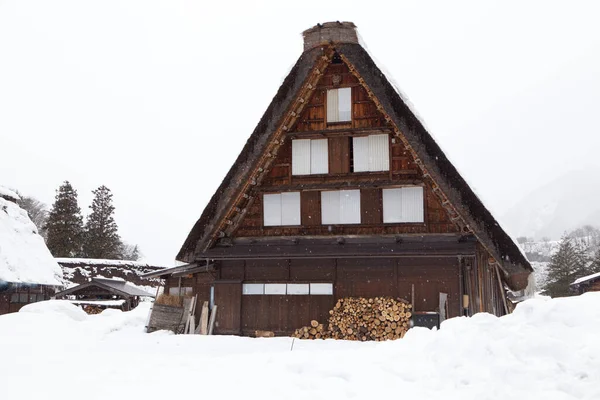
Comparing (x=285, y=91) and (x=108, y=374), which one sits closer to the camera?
(x=108, y=374)

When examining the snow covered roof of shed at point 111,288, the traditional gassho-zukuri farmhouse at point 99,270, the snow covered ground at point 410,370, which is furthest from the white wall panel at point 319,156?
the traditional gassho-zukuri farmhouse at point 99,270

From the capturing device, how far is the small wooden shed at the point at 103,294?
33469mm

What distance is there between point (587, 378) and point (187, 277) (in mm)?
15264

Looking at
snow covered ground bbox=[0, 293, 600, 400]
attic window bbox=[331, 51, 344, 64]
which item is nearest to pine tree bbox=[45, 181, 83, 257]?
attic window bbox=[331, 51, 344, 64]

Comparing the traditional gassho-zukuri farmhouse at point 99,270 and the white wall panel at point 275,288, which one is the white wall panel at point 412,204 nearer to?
the white wall panel at point 275,288

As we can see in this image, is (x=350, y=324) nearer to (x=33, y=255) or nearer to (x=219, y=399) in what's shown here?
(x=219, y=399)

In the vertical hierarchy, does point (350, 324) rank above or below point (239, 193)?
below

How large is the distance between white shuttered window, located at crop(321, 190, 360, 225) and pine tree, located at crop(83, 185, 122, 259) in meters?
44.3

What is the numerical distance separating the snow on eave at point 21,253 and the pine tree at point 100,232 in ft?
52.9

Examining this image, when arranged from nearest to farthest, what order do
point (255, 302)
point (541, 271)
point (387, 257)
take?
point (387, 257), point (255, 302), point (541, 271)

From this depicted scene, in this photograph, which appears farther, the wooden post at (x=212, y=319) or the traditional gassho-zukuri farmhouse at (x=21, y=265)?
the traditional gassho-zukuri farmhouse at (x=21, y=265)

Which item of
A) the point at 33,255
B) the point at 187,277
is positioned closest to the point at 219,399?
the point at 187,277

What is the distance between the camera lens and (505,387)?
586 centimetres

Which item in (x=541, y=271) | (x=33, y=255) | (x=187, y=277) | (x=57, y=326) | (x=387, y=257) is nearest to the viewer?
(x=57, y=326)
